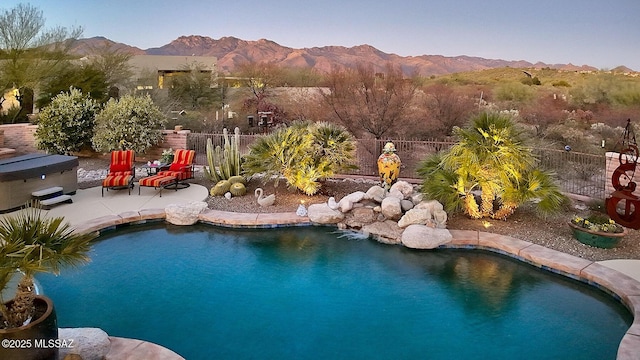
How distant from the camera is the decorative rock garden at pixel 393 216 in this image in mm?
8344

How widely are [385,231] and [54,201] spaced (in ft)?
22.0

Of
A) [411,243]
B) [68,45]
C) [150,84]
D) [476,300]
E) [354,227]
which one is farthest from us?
[150,84]

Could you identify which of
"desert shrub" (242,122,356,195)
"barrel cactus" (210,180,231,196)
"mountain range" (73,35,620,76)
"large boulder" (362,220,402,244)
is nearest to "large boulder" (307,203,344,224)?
"large boulder" (362,220,402,244)

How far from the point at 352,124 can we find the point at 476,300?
41.4 feet

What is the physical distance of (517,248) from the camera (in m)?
7.94

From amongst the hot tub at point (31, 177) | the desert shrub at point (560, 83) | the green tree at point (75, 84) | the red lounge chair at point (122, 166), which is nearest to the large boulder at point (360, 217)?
the red lounge chair at point (122, 166)

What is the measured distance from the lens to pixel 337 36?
94.8ft

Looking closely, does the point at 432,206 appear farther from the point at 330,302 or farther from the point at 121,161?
the point at 121,161

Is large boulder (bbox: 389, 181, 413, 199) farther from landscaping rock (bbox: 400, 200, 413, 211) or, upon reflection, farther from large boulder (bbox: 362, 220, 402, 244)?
large boulder (bbox: 362, 220, 402, 244)

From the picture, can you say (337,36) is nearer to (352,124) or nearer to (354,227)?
(352,124)

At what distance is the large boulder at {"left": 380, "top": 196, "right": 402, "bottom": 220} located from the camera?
919 centimetres

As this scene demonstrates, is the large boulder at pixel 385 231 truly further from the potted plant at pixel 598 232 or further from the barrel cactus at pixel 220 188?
the barrel cactus at pixel 220 188

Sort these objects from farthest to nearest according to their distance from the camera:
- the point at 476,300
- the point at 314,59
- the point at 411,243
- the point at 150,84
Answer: the point at 314,59, the point at 150,84, the point at 411,243, the point at 476,300

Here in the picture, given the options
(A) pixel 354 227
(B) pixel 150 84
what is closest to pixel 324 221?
(A) pixel 354 227
